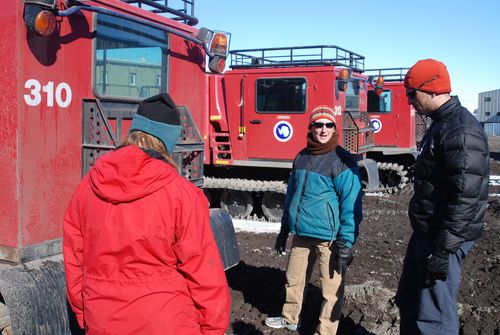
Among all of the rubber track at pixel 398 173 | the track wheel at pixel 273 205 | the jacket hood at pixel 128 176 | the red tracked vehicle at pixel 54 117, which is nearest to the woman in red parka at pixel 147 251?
the jacket hood at pixel 128 176

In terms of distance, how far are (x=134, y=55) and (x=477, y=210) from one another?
2.74 metres

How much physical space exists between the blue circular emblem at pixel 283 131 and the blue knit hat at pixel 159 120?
6.64m

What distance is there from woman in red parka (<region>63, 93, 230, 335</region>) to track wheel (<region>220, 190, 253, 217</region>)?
7161 millimetres

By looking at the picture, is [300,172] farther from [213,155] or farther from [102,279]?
[213,155]

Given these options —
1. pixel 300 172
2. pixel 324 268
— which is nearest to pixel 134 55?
pixel 300 172

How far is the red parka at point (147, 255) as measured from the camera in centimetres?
195

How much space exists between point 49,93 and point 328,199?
202cm

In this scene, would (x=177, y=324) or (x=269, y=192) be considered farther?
(x=269, y=192)

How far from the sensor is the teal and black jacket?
12.1 ft

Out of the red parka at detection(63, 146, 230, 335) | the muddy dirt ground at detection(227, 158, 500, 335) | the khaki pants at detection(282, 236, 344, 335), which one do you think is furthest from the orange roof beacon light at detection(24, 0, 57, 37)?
the muddy dirt ground at detection(227, 158, 500, 335)

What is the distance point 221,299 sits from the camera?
2.04 meters

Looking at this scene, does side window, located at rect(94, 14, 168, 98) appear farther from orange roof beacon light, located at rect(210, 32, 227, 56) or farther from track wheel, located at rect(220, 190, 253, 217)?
track wheel, located at rect(220, 190, 253, 217)

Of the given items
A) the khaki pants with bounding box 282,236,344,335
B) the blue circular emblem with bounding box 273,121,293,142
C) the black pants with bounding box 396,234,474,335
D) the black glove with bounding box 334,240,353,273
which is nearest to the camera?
the black pants with bounding box 396,234,474,335

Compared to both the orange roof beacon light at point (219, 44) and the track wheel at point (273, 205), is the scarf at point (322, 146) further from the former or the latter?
the track wheel at point (273, 205)
